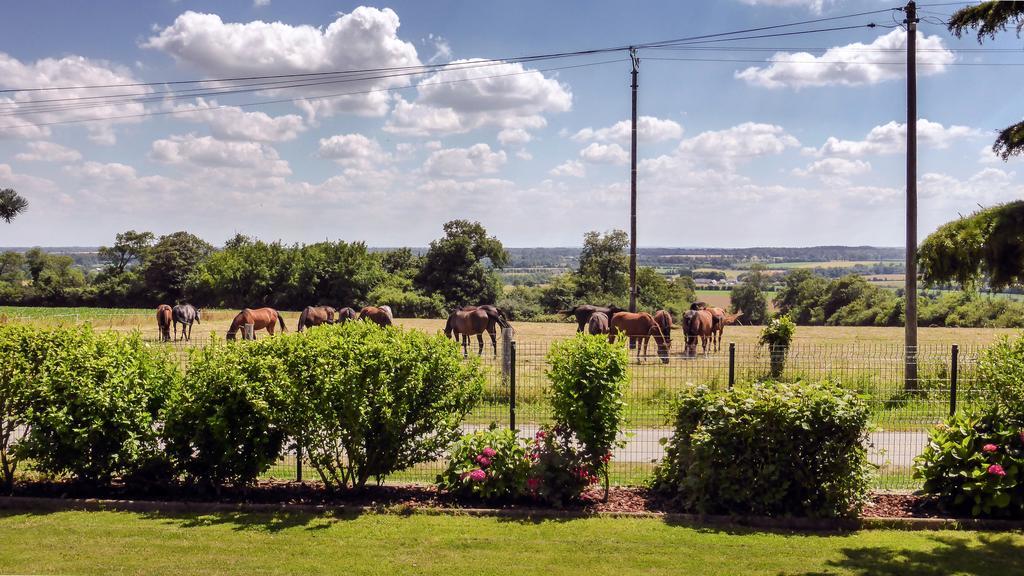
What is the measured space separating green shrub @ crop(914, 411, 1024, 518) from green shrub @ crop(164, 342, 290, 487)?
759 centimetres

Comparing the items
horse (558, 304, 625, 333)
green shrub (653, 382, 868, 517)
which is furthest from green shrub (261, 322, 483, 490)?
horse (558, 304, 625, 333)

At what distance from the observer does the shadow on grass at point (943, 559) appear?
7.16 meters

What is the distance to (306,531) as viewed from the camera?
27.0 feet

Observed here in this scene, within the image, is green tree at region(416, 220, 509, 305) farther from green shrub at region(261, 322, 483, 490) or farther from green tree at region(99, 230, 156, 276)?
green shrub at region(261, 322, 483, 490)

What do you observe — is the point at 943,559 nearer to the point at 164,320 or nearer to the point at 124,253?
the point at 164,320

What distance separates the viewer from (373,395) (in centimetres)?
891

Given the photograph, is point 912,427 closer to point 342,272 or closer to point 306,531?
point 306,531

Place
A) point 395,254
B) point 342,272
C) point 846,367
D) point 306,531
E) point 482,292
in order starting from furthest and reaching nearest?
point 395,254 < point 482,292 < point 342,272 < point 846,367 < point 306,531

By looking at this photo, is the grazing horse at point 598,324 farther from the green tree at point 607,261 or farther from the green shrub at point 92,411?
the green tree at point 607,261

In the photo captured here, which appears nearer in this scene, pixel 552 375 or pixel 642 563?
pixel 642 563

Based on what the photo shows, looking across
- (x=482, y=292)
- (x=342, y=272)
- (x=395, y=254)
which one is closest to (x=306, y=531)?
(x=342, y=272)

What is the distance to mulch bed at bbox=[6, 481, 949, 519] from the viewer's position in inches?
354

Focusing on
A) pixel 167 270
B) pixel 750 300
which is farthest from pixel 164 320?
pixel 750 300

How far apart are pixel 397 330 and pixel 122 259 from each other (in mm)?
88303
